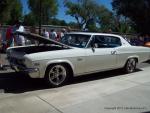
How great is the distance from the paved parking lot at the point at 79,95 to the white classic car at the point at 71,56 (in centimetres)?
37

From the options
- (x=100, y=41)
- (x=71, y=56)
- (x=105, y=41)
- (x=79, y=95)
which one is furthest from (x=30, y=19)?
(x=79, y=95)

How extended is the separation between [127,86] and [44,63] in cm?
229

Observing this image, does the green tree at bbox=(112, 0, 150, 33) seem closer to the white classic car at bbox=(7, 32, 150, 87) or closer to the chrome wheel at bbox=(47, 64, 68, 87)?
the white classic car at bbox=(7, 32, 150, 87)

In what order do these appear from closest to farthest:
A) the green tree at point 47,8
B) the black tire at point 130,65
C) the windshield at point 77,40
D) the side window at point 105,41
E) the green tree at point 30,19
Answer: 1. the windshield at point 77,40
2. the side window at point 105,41
3. the black tire at point 130,65
4. the green tree at point 47,8
5. the green tree at point 30,19

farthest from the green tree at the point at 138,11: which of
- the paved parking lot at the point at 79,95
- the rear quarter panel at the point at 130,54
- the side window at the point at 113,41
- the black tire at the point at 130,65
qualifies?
the paved parking lot at the point at 79,95

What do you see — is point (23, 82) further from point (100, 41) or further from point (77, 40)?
point (100, 41)

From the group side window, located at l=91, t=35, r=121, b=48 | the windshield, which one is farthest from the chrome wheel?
side window, located at l=91, t=35, r=121, b=48

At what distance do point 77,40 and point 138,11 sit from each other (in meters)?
16.8

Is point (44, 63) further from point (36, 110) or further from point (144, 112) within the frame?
→ point (144, 112)

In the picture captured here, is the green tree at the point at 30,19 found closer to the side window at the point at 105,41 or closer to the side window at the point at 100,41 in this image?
the side window at the point at 105,41

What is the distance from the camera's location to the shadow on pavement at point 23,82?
6.93m

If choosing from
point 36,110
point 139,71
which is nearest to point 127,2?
point 139,71

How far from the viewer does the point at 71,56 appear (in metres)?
7.25

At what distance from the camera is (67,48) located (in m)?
7.46
